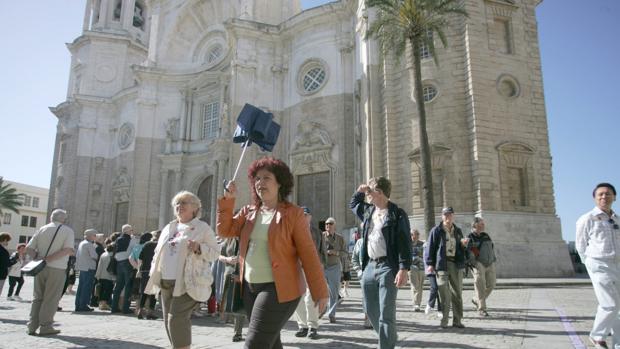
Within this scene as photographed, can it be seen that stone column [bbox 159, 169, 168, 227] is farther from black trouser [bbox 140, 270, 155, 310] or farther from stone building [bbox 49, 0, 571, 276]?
black trouser [bbox 140, 270, 155, 310]

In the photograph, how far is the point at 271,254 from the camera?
2.98 m

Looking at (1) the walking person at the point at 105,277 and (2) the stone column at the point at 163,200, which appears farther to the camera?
(2) the stone column at the point at 163,200

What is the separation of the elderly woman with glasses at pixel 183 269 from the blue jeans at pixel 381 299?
1.55 m

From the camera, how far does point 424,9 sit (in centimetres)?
1578

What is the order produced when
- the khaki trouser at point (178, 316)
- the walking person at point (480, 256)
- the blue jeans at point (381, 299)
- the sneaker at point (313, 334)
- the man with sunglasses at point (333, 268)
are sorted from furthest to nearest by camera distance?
the walking person at point (480, 256) < the man with sunglasses at point (333, 268) < the sneaker at point (313, 334) < the blue jeans at point (381, 299) < the khaki trouser at point (178, 316)

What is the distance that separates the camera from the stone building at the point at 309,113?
705 inches

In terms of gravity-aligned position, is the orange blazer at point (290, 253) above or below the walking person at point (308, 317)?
above

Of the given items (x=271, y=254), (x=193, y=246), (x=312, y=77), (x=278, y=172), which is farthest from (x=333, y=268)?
(x=312, y=77)

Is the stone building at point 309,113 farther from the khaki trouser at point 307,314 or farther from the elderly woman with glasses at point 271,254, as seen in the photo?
the elderly woman with glasses at point 271,254

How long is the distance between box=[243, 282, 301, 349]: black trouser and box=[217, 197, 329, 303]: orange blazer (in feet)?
0.20

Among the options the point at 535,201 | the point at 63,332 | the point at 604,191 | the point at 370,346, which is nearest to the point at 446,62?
the point at 535,201

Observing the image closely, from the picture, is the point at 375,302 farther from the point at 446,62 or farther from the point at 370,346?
the point at 446,62

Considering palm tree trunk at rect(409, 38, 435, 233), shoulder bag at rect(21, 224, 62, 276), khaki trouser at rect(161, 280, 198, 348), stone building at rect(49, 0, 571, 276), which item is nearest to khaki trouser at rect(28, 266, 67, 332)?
shoulder bag at rect(21, 224, 62, 276)

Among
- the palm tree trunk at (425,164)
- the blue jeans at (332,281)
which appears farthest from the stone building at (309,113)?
the blue jeans at (332,281)
